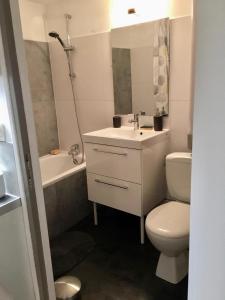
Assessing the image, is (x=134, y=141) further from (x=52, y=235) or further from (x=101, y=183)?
(x=52, y=235)

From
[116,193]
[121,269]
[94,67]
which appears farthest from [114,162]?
[94,67]

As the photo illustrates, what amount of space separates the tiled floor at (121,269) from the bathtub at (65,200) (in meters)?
0.14

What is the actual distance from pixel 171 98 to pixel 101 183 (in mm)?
988

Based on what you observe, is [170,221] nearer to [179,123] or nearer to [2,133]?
[179,123]

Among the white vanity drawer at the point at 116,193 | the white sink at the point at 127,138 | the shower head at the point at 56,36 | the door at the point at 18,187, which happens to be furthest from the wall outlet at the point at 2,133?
the shower head at the point at 56,36

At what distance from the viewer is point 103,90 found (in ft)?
8.92

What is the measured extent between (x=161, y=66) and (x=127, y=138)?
28.3 inches

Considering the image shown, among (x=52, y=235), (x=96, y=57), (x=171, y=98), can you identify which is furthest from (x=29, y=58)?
(x=52, y=235)

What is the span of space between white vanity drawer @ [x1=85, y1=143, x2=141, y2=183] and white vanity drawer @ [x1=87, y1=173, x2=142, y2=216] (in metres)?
0.05

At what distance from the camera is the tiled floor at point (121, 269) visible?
5.72 feet

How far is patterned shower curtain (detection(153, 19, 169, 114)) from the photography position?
86.0 inches

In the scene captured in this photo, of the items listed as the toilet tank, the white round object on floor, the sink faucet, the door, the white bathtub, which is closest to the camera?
the door

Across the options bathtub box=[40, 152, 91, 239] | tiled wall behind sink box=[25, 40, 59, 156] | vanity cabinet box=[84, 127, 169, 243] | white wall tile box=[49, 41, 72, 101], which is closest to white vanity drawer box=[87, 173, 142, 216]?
vanity cabinet box=[84, 127, 169, 243]

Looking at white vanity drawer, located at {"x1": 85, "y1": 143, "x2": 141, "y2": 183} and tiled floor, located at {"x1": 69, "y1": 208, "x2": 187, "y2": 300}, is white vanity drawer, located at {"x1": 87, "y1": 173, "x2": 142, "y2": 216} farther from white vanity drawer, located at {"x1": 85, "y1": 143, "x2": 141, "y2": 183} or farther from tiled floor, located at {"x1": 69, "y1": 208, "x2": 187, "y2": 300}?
tiled floor, located at {"x1": 69, "y1": 208, "x2": 187, "y2": 300}
